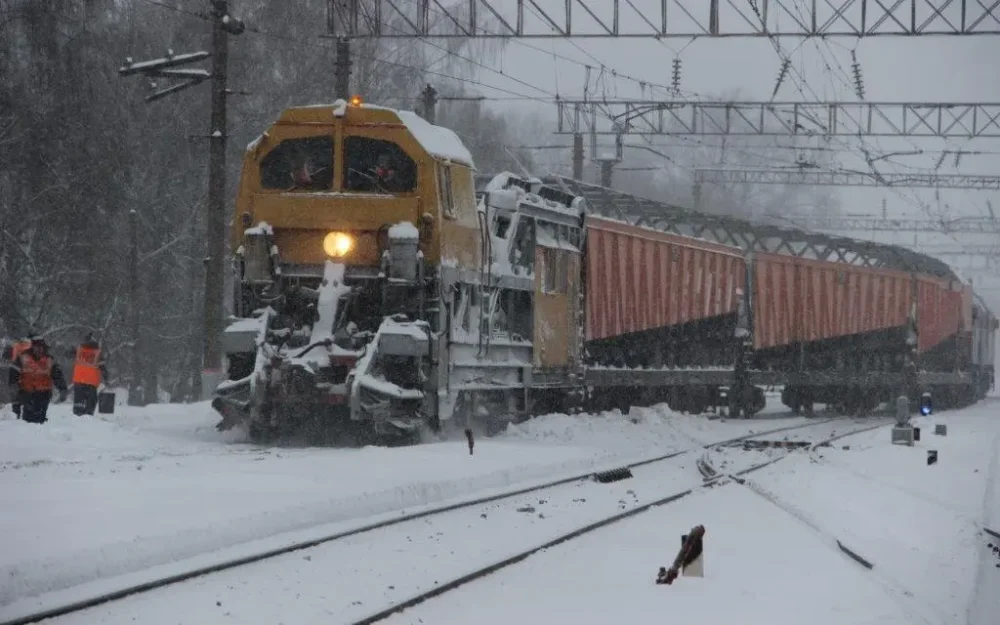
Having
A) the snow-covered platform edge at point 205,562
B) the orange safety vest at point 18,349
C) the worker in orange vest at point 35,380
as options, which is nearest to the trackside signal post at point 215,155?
the orange safety vest at point 18,349

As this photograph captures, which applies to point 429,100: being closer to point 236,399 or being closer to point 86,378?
point 86,378

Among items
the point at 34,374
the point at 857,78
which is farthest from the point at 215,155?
the point at 857,78

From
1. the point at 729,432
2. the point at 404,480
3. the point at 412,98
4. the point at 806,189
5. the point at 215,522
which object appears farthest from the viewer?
the point at 806,189

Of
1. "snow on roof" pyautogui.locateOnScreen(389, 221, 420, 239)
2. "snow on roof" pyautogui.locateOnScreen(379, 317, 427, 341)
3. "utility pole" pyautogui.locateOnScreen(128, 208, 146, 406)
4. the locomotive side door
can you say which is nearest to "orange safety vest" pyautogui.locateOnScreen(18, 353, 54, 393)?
"snow on roof" pyautogui.locateOnScreen(379, 317, 427, 341)

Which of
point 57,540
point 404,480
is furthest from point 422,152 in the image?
point 57,540

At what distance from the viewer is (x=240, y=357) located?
17141 millimetres

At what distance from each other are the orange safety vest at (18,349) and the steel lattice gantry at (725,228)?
27.1 ft

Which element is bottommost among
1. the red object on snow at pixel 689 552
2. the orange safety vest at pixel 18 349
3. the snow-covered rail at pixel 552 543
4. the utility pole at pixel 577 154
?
the snow-covered rail at pixel 552 543

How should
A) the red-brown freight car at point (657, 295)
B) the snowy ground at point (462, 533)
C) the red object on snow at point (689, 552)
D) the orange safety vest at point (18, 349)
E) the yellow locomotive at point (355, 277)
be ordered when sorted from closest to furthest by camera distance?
the snowy ground at point (462, 533), the red object on snow at point (689, 552), the yellow locomotive at point (355, 277), the orange safety vest at point (18, 349), the red-brown freight car at point (657, 295)

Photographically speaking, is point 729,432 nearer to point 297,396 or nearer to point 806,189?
point 297,396

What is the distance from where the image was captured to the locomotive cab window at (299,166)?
1753 centimetres

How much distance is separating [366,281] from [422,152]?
5.36 ft

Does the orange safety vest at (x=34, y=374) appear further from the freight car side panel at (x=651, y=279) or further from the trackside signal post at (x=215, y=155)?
the freight car side panel at (x=651, y=279)

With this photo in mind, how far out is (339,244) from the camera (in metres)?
17.2
